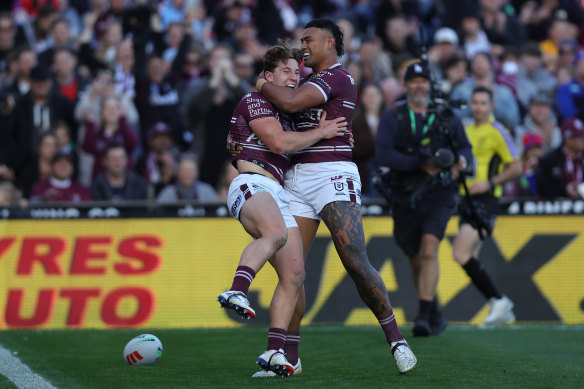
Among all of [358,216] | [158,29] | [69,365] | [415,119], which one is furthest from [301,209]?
[158,29]

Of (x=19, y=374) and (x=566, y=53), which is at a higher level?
(x=566, y=53)

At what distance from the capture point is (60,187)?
13.1 m

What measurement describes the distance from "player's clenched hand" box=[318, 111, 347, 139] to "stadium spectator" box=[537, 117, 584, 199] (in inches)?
270

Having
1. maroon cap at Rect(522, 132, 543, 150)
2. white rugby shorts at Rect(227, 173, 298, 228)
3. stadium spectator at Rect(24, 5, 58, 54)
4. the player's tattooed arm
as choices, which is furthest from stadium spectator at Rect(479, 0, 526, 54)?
white rugby shorts at Rect(227, 173, 298, 228)

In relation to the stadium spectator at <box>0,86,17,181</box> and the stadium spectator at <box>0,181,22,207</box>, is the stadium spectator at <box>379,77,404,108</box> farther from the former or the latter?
the stadium spectator at <box>0,181,22,207</box>

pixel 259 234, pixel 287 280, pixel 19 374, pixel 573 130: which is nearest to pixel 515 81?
pixel 573 130

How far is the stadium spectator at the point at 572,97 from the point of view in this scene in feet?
51.1

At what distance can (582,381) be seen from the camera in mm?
6762

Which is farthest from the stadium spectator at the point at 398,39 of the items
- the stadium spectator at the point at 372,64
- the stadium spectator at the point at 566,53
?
the stadium spectator at the point at 566,53

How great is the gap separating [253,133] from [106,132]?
288 inches

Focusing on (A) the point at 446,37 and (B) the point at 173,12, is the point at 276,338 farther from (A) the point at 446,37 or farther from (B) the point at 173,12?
(B) the point at 173,12

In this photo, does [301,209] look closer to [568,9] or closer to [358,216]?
[358,216]

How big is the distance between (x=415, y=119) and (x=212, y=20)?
783 cm

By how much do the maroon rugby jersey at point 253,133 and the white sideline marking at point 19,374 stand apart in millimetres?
2046
